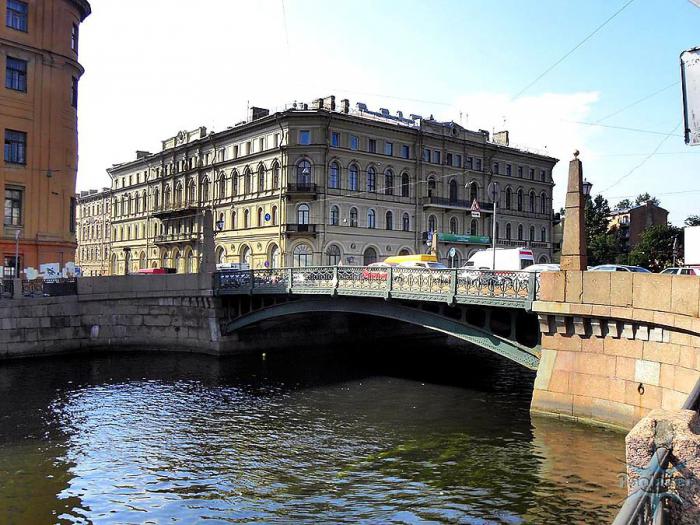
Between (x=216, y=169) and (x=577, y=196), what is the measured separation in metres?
46.4

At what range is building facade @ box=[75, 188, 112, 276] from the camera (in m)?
77.4

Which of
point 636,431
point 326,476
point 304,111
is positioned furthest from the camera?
point 304,111

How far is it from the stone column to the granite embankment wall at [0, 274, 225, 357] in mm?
18482

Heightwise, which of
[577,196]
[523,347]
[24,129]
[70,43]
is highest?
[70,43]

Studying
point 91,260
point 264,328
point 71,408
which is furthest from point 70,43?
point 91,260

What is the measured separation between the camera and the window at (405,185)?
53.7m

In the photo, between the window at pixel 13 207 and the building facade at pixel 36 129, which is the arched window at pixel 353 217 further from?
the window at pixel 13 207

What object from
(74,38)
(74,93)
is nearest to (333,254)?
(74,93)

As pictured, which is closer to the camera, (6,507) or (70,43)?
(6,507)

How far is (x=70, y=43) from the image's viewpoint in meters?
32.3

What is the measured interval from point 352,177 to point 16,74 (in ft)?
87.9

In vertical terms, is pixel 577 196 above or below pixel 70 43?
below

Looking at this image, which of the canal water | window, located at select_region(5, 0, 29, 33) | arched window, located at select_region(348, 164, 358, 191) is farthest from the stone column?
arched window, located at select_region(348, 164, 358, 191)

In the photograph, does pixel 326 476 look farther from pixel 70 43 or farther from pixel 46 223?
pixel 70 43
